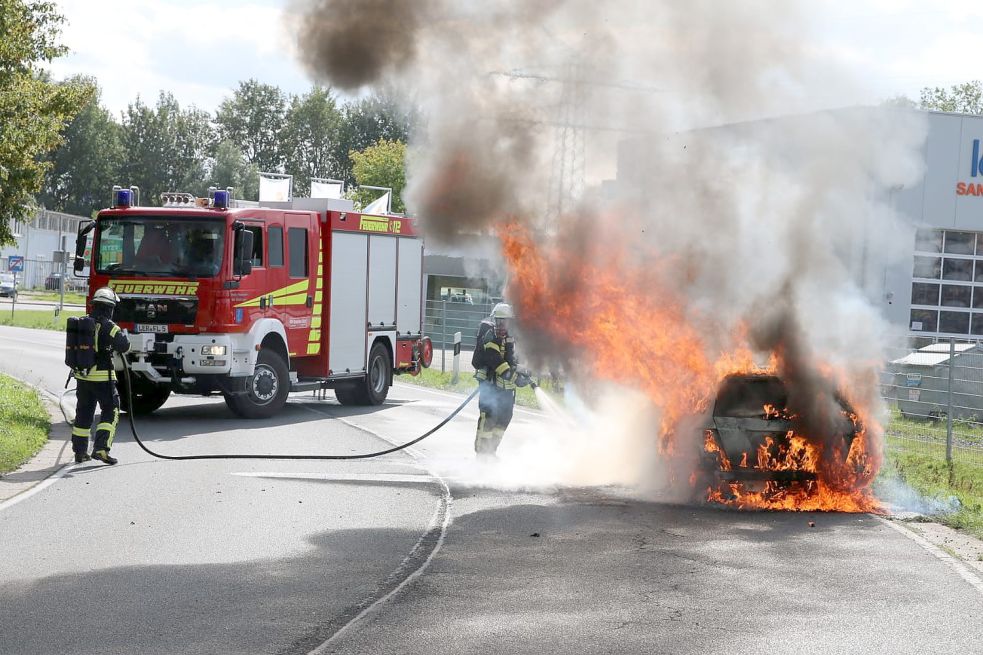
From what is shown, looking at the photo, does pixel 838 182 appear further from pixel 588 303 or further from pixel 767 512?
pixel 767 512

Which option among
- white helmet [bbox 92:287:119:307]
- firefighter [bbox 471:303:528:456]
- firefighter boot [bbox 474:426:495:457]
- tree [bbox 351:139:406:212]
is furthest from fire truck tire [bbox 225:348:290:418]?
tree [bbox 351:139:406:212]

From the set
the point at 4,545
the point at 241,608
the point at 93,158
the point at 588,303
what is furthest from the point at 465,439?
the point at 93,158

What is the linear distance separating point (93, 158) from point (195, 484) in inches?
3588

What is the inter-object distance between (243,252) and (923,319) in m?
14.3

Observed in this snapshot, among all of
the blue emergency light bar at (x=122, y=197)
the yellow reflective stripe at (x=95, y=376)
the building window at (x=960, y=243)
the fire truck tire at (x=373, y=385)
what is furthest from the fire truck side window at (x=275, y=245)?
the building window at (x=960, y=243)

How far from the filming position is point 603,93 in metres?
12.5

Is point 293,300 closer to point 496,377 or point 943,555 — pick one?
point 496,377

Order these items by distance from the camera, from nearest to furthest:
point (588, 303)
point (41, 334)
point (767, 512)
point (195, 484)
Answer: point (767, 512)
point (195, 484)
point (588, 303)
point (41, 334)

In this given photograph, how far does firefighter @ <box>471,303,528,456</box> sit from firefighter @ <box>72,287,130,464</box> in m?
3.78

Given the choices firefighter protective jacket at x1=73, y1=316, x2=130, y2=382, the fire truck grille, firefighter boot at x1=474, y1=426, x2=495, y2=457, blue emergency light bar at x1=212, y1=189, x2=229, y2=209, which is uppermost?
blue emergency light bar at x1=212, y1=189, x2=229, y2=209

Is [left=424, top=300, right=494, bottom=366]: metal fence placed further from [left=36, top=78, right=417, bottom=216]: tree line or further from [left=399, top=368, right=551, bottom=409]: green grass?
[left=36, top=78, right=417, bottom=216]: tree line

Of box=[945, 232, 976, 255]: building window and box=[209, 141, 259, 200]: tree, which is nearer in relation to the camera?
box=[945, 232, 976, 255]: building window

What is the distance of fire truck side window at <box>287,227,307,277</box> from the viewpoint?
56.4ft

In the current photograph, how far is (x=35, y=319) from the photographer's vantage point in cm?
4131
